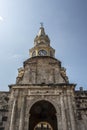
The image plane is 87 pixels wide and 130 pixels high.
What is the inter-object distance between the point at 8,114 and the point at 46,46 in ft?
48.4

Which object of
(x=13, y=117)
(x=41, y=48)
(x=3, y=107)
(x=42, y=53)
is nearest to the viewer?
(x=13, y=117)

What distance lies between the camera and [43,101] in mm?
23594

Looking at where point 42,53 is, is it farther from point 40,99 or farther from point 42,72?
point 40,99

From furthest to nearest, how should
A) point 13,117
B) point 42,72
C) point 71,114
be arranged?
point 42,72
point 71,114
point 13,117

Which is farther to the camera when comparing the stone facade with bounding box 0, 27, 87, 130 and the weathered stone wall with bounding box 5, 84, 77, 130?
the stone facade with bounding box 0, 27, 87, 130

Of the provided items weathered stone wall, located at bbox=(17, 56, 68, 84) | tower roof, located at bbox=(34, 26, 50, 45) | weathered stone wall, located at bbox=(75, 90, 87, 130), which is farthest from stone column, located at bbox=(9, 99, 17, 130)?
tower roof, located at bbox=(34, 26, 50, 45)

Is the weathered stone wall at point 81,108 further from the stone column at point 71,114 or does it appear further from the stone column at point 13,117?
the stone column at point 13,117

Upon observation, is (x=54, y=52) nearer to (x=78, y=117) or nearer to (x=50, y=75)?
(x=50, y=75)

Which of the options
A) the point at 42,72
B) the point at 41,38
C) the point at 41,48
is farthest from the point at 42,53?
the point at 42,72

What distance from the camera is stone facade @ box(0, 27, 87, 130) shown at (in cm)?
2131

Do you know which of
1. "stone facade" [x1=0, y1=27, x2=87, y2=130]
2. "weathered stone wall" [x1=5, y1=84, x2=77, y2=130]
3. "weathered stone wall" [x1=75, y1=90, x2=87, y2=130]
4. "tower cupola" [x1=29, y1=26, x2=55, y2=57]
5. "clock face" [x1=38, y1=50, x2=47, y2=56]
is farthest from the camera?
"tower cupola" [x1=29, y1=26, x2=55, y2=57]

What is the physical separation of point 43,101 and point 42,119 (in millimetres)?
4565

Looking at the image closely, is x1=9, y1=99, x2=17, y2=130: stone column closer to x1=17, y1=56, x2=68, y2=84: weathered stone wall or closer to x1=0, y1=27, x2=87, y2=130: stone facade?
x1=0, y1=27, x2=87, y2=130: stone facade

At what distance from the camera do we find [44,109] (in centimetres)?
2581
